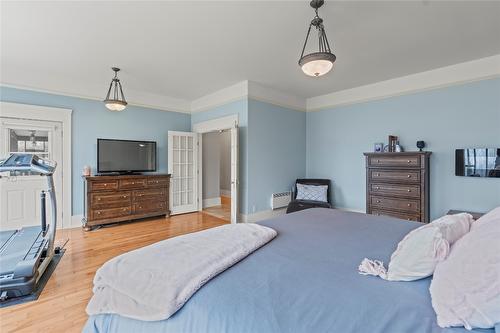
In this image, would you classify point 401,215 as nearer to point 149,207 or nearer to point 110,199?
point 149,207

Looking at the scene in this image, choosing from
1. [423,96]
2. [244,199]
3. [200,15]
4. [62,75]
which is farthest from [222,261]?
[62,75]

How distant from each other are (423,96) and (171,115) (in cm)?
509

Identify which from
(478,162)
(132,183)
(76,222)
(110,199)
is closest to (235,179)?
(132,183)

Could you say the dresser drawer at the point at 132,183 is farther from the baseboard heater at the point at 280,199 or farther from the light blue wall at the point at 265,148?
the baseboard heater at the point at 280,199

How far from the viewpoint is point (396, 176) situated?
3906 millimetres

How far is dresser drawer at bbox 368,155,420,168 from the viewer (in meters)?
3.75

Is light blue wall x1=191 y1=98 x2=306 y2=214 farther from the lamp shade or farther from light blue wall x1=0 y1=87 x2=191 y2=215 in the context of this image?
the lamp shade

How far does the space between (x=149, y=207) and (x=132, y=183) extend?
60cm

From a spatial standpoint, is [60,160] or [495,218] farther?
[60,160]

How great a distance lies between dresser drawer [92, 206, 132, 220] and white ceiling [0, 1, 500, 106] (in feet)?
7.68

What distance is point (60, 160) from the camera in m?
4.42

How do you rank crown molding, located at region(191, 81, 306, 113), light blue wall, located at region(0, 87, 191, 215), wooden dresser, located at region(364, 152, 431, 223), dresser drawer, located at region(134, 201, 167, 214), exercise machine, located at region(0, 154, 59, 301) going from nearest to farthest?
1. exercise machine, located at region(0, 154, 59, 301)
2. wooden dresser, located at region(364, 152, 431, 223)
3. light blue wall, located at region(0, 87, 191, 215)
4. crown molding, located at region(191, 81, 306, 113)
5. dresser drawer, located at region(134, 201, 167, 214)

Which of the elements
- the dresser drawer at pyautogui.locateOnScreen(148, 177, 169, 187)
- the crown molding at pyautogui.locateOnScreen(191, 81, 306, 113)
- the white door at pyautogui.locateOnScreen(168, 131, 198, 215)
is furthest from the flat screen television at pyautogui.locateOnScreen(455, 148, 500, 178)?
the dresser drawer at pyautogui.locateOnScreen(148, 177, 169, 187)

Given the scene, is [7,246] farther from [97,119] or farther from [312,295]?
[312,295]
